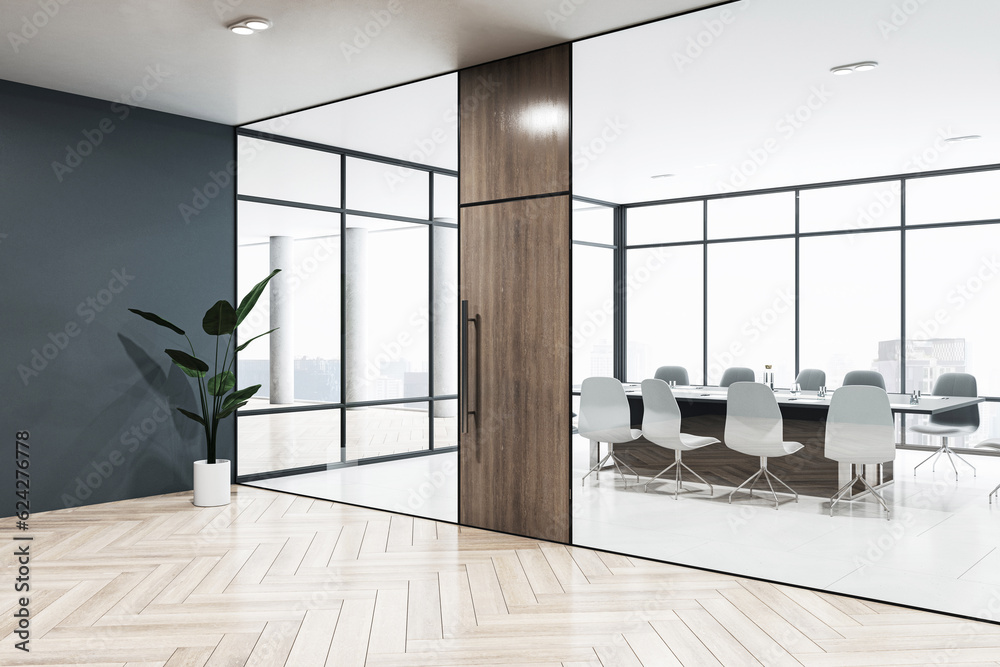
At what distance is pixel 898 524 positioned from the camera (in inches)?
170

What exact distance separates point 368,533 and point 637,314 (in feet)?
8.19

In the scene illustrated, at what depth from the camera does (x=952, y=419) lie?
190 inches

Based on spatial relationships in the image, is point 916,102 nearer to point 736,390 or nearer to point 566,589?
point 736,390

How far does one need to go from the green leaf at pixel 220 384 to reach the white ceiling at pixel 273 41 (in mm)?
1899

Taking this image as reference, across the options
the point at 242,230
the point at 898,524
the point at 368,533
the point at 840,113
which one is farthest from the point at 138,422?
the point at 840,113

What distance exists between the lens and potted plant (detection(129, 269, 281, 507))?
5207mm
